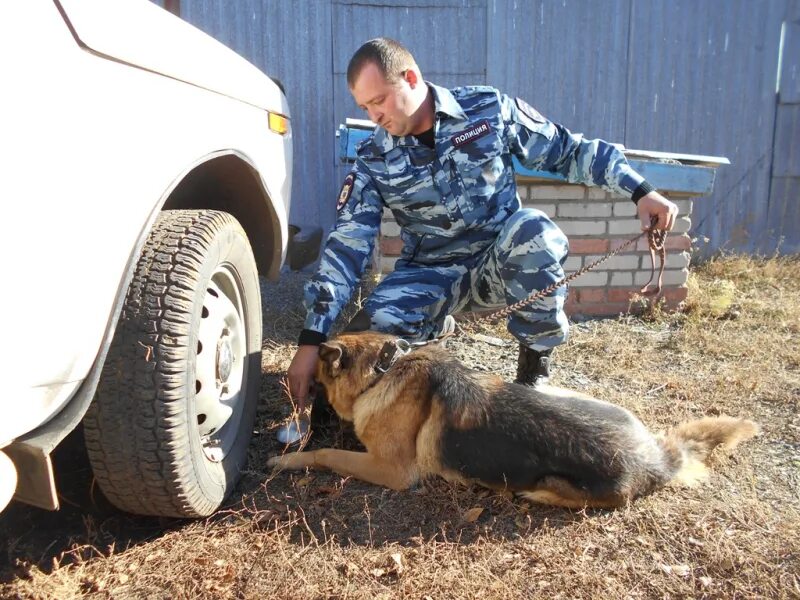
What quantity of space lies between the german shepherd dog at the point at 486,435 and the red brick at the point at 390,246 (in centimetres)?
190

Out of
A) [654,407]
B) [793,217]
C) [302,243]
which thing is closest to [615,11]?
[793,217]

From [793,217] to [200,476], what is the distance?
8410 mm

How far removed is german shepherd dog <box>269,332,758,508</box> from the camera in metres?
2.37

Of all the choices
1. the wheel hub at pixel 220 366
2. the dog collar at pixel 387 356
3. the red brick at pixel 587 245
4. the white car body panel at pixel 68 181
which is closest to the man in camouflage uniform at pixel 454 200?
the dog collar at pixel 387 356

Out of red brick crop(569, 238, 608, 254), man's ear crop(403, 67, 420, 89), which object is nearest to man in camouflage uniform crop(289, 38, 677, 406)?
man's ear crop(403, 67, 420, 89)

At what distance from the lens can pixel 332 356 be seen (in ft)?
8.84

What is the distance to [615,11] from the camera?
7.34 metres

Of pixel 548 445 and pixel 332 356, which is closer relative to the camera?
pixel 548 445

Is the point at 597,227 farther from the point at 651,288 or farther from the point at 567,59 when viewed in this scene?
the point at 567,59

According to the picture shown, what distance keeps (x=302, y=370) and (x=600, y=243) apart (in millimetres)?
3161

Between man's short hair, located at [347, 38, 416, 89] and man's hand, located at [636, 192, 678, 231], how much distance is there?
1356 millimetres

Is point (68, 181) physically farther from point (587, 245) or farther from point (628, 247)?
point (628, 247)

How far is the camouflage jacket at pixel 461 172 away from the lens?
328cm

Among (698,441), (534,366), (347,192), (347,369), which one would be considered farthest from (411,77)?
(698,441)
